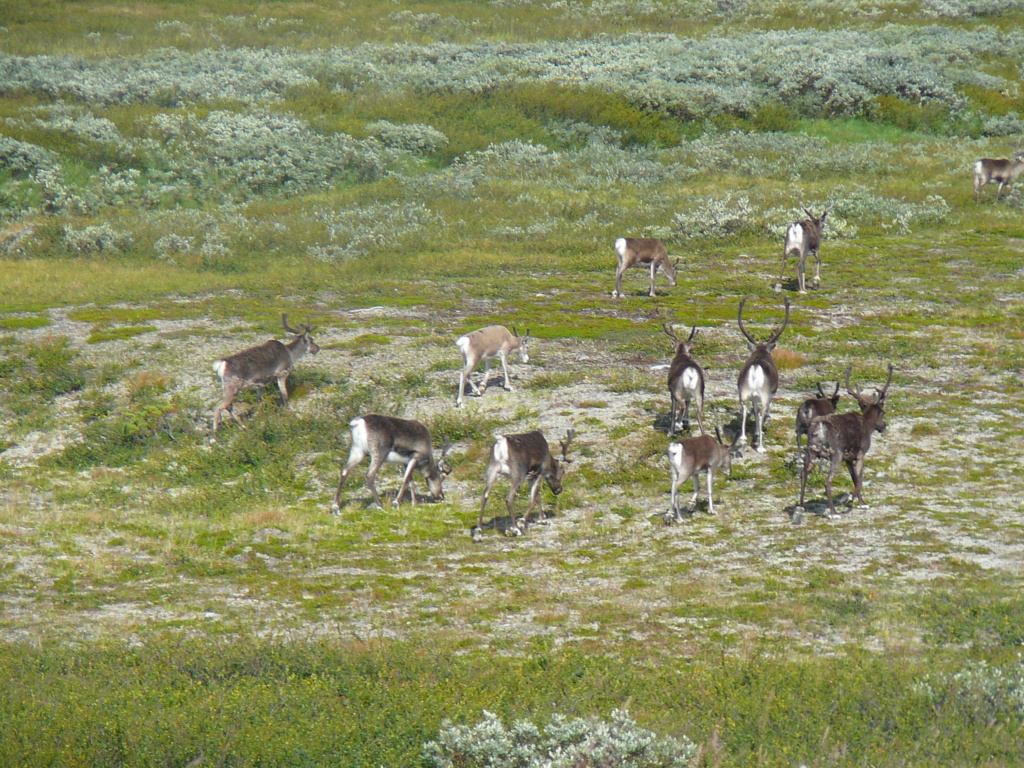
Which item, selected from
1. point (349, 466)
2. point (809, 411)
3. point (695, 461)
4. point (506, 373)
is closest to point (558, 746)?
point (695, 461)

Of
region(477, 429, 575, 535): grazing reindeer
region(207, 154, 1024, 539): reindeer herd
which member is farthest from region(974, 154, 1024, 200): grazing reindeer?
region(477, 429, 575, 535): grazing reindeer

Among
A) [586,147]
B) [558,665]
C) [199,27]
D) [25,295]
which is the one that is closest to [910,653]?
[558,665]

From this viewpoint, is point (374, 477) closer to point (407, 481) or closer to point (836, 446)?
point (407, 481)

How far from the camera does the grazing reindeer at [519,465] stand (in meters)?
17.5

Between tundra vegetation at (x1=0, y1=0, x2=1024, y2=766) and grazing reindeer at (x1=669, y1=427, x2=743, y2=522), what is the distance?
1.76ft

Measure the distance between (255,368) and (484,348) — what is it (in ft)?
17.5

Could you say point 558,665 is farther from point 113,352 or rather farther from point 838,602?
point 113,352

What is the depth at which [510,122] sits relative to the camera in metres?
55.7

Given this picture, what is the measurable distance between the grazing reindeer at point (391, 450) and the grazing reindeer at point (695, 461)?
4636 millimetres

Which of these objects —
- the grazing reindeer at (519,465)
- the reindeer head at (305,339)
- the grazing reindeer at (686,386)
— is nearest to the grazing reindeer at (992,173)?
the grazing reindeer at (686,386)

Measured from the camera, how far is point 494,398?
23.8 meters

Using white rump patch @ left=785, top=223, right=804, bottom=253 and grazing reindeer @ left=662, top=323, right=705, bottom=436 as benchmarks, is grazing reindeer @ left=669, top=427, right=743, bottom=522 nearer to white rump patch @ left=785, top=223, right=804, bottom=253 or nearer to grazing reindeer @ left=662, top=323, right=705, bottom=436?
grazing reindeer @ left=662, top=323, right=705, bottom=436

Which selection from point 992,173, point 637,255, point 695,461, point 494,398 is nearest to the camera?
point 695,461

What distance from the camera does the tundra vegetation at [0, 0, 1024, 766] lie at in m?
10.4
